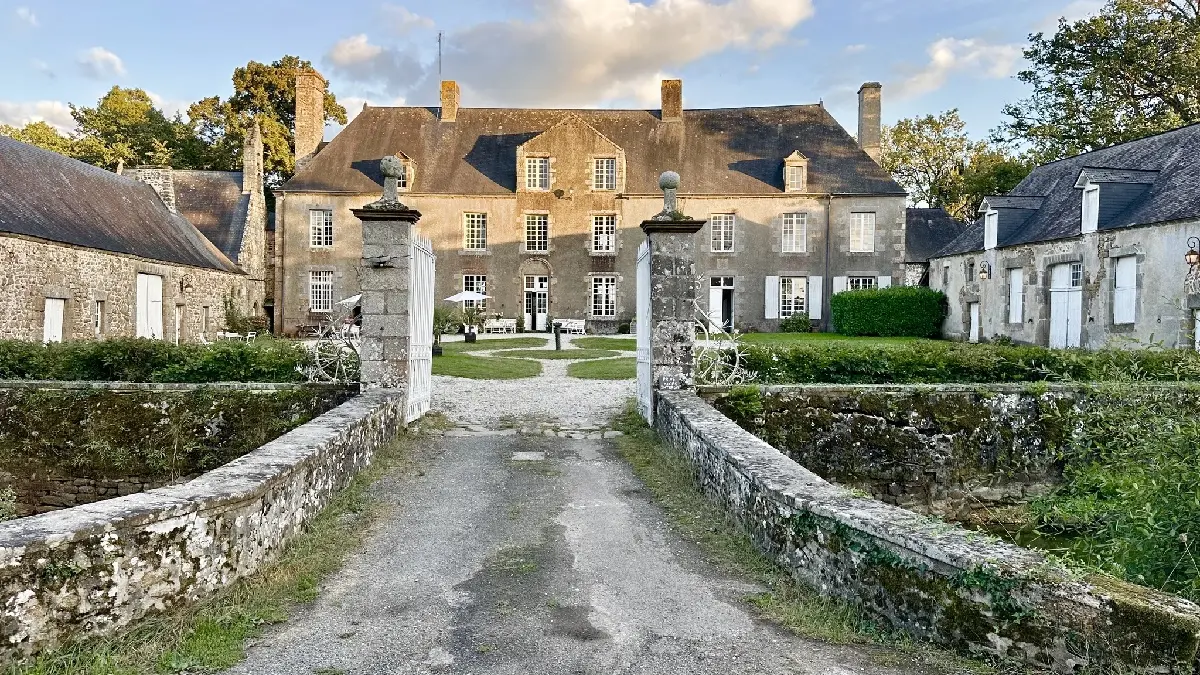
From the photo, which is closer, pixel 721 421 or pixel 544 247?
pixel 721 421

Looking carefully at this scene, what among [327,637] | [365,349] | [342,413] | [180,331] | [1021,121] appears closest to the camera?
[327,637]

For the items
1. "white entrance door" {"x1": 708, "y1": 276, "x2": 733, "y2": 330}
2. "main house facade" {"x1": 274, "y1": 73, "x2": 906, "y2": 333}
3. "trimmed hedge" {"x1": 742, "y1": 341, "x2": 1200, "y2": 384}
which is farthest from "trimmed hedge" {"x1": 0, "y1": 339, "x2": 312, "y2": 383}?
"white entrance door" {"x1": 708, "y1": 276, "x2": 733, "y2": 330}

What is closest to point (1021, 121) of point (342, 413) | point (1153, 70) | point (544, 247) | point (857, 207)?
point (1153, 70)

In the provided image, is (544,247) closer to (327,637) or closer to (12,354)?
(12,354)

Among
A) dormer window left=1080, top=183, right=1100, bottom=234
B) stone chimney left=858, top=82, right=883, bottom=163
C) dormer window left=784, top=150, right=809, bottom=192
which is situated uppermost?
stone chimney left=858, top=82, right=883, bottom=163

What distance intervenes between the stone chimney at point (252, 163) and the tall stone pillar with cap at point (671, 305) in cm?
2412

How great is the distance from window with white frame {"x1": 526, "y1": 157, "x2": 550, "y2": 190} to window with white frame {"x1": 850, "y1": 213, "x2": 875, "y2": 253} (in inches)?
447

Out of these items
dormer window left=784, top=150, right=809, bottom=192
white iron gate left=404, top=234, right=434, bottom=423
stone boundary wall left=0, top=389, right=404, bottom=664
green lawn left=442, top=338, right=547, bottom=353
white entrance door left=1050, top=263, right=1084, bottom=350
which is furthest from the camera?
dormer window left=784, top=150, right=809, bottom=192

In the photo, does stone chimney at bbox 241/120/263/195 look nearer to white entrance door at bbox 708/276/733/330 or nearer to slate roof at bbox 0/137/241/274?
slate roof at bbox 0/137/241/274

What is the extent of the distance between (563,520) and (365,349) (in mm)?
3943

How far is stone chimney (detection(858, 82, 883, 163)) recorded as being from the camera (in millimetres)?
28500

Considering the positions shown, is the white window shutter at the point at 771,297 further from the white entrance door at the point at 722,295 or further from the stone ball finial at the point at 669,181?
the stone ball finial at the point at 669,181

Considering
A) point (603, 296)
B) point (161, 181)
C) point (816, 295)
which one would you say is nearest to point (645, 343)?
point (603, 296)

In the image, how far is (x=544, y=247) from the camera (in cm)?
2800
